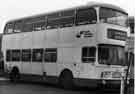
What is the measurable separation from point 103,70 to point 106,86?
0.77 meters

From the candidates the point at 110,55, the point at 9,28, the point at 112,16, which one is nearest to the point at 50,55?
the point at 110,55

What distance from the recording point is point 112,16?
47.9ft

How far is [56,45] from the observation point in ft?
53.9

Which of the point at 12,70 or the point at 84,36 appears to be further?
the point at 12,70

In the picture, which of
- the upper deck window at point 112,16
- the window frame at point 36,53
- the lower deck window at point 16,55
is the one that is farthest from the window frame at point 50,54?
the upper deck window at point 112,16

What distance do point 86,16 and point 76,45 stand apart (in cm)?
158

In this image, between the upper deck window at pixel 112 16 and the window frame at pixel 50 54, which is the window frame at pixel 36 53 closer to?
the window frame at pixel 50 54

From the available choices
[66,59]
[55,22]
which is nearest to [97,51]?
[66,59]

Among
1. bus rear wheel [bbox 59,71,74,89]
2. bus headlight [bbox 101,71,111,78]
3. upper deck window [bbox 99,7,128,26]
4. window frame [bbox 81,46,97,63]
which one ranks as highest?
upper deck window [bbox 99,7,128,26]

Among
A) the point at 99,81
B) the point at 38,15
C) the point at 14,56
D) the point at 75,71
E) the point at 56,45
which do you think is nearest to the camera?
the point at 99,81

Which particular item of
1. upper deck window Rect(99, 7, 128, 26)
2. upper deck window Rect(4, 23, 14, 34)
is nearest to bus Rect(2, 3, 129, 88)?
upper deck window Rect(99, 7, 128, 26)

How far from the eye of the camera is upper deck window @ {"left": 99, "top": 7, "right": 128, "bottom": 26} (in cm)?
1423

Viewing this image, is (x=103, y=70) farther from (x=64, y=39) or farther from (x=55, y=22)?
(x=55, y=22)

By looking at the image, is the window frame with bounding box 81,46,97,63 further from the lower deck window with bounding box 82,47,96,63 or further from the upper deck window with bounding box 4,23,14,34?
the upper deck window with bounding box 4,23,14,34
